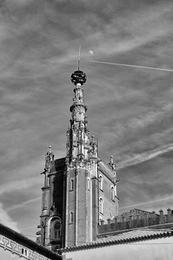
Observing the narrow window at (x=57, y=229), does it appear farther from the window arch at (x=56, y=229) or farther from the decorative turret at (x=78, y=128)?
the decorative turret at (x=78, y=128)

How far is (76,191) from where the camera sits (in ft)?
196

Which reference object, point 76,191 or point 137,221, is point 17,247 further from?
point 137,221

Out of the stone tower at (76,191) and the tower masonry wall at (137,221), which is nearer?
the tower masonry wall at (137,221)

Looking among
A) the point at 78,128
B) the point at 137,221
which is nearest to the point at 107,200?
the point at 137,221

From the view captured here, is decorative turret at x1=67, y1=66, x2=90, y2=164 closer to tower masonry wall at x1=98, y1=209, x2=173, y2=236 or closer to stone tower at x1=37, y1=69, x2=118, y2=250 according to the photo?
stone tower at x1=37, y1=69, x2=118, y2=250

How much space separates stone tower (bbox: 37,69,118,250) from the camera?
58.4 m

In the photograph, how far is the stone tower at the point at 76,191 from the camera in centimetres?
5841

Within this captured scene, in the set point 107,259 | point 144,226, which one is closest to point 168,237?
point 107,259

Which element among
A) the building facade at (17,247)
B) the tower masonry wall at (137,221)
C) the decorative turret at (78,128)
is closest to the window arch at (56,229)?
the tower masonry wall at (137,221)

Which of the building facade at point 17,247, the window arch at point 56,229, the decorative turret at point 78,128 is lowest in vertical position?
the building facade at point 17,247

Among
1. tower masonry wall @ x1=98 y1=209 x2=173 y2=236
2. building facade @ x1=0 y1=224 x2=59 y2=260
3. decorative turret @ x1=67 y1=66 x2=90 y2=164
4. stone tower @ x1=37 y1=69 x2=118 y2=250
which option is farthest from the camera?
decorative turret @ x1=67 y1=66 x2=90 y2=164

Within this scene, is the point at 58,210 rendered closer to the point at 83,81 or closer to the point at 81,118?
the point at 81,118

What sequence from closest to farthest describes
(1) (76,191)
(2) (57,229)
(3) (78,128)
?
(1) (76,191) → (2) (57,229) → (3) (78,128)

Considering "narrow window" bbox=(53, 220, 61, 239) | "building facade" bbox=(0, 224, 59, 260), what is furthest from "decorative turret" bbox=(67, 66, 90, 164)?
"building facade" bbox=(0, 224, 59, 260)
